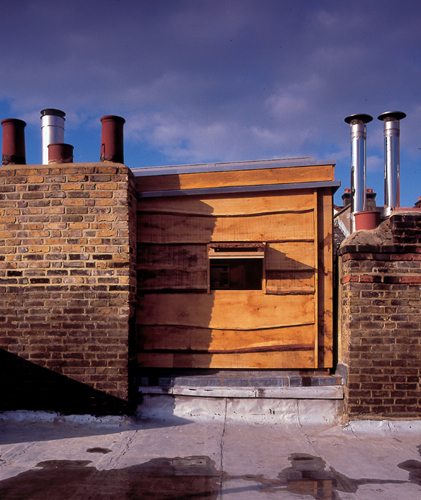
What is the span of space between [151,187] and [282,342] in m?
2.81

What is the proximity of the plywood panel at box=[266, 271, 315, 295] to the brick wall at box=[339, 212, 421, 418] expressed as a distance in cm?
51

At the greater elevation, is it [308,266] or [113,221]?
[113,221]

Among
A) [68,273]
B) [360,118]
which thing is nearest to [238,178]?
[360,118]

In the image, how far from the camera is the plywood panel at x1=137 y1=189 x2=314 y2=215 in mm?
5520

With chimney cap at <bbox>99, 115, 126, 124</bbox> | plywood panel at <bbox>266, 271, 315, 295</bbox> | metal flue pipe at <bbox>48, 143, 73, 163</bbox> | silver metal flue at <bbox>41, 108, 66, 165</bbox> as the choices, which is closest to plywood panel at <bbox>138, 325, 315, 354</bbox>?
plywood panel at <bbox>266, 271, 315, 295</bbox>

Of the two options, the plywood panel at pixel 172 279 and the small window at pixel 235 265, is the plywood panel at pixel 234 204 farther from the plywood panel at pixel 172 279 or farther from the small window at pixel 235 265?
the plywood panel at pixel 172 279

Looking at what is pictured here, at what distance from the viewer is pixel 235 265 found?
7.75 metres

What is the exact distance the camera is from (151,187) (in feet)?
18.6

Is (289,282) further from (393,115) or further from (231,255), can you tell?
(393,115)

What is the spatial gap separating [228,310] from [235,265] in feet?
7.70

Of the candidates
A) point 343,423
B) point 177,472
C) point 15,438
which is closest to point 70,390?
point 15,438

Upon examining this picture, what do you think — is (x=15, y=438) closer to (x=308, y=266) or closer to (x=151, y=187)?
(x=151, y=187)

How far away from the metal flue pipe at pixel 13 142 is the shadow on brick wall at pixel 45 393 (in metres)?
2.62

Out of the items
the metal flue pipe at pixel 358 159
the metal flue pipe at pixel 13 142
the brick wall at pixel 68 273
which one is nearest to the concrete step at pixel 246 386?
the brick wall at pixel 68 273
